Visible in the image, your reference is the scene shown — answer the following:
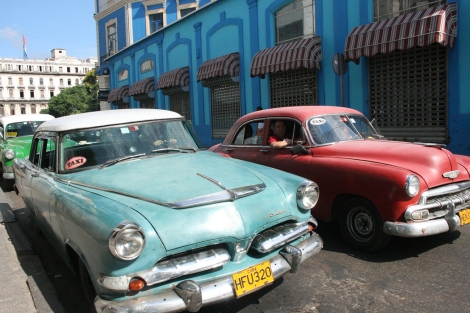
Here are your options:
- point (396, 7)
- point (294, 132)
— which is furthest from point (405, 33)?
point (294, 132)

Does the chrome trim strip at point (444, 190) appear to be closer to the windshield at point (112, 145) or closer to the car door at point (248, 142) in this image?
the car door at point (248, 142)

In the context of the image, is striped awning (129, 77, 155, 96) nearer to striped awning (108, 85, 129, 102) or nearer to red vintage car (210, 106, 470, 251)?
striped awning (108, 85, 129, 102)

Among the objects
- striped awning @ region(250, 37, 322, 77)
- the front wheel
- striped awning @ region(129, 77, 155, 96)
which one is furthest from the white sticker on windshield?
striped awning @ region(129, 77, 155, 96)

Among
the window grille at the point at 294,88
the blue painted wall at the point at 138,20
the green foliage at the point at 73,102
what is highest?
the blue painted wall at the point at 138,20

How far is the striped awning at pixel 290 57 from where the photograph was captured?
443 inches

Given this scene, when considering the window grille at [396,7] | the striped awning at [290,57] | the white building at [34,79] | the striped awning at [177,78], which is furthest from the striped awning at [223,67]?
the white building at [34,79]

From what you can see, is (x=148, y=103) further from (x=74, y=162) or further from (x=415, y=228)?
(x=415, y=228)

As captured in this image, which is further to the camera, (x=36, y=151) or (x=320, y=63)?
(x=320, y=63)

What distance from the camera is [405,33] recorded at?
8625 millimetres

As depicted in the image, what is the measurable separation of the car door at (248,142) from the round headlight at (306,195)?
2.20m

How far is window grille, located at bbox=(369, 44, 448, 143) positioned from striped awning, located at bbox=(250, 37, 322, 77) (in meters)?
1.71

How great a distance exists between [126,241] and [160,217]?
285 millimetres

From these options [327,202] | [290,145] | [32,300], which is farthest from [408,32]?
[32,300]

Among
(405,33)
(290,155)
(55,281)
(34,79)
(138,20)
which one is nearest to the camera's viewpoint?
(55,281)
